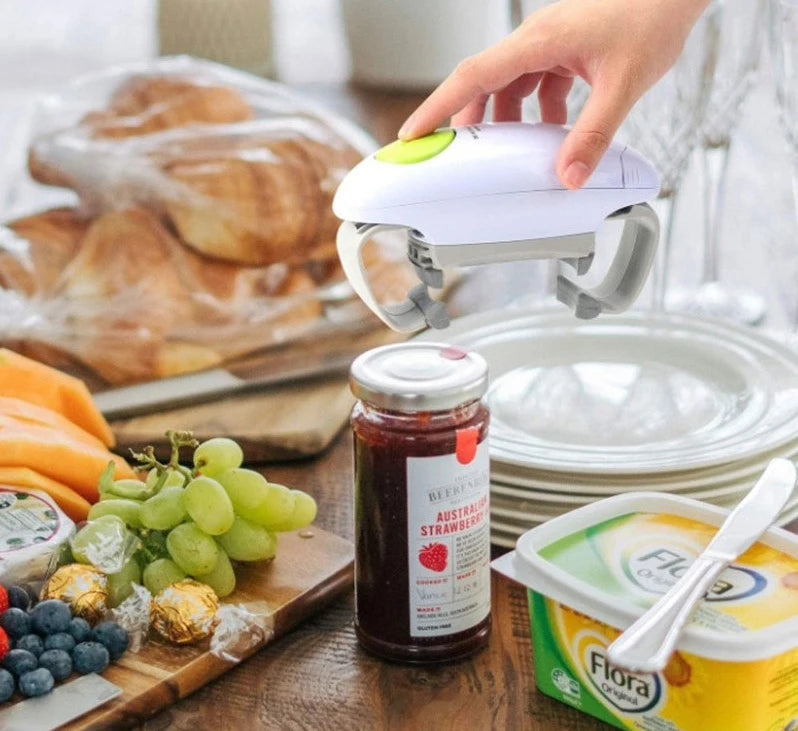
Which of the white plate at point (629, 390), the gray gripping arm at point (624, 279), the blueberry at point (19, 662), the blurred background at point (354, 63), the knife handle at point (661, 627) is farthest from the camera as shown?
the blurred background at point (354, 63)

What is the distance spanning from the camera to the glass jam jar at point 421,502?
32.4 inches

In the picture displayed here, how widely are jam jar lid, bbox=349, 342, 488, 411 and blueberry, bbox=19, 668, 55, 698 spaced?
0.25m

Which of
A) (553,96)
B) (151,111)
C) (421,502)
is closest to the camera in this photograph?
(421,502)

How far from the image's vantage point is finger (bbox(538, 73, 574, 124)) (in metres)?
1.06

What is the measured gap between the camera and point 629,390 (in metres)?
1.18

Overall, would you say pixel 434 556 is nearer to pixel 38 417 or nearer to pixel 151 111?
pixel 38 417

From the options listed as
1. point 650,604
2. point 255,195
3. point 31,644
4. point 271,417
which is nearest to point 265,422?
point 271,417

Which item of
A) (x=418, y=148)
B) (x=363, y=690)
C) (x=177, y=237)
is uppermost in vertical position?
(x=418, y=148)

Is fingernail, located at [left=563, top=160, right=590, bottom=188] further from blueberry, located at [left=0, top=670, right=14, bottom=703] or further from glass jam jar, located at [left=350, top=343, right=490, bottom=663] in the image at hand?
blueberry, located at [left=0, top=670, right=14, bottom=703]

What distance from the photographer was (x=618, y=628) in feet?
2.49

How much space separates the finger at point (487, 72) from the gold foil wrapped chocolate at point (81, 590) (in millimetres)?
343

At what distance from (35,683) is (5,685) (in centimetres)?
2

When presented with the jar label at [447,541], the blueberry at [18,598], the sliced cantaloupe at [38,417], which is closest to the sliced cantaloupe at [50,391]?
the sliced cantaloupe at [38,417]

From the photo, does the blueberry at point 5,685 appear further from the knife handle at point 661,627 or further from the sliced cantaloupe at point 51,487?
the knife handle at point 661,627
